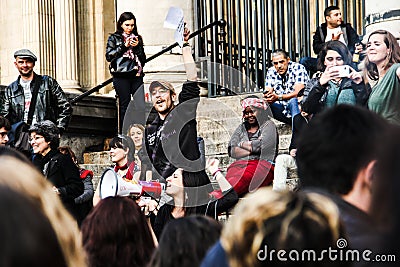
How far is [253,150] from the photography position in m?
10.0

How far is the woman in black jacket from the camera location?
9.42 m

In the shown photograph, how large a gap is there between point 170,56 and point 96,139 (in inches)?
63.1

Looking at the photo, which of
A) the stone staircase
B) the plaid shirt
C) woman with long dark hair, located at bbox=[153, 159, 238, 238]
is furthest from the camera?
the stone staircase

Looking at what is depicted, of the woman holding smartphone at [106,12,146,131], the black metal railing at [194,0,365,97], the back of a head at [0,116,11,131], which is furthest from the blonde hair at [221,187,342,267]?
the black metal railing at [194,0,365,97]

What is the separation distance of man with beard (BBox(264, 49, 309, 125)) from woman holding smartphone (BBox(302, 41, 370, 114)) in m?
1.31

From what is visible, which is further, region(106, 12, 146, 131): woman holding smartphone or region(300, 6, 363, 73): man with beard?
A: region(106, 12, 146, 131): woman holding smartphone

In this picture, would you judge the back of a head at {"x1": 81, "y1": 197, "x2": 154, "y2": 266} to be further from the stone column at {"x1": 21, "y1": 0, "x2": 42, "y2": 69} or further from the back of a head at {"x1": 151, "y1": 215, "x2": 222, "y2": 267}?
the stone column at {"x1": 21, "y1": 0, "x2": 42, "y2": 69}

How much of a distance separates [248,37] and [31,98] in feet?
14.7

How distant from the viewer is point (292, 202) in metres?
2.84

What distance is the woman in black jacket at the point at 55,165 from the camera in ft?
30.9

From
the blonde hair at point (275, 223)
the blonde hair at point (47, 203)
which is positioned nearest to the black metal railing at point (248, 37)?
the blonde hair at point (275, 223)

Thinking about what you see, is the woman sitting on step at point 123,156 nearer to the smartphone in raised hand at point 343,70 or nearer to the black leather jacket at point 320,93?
the black leather jacket at point 320,93

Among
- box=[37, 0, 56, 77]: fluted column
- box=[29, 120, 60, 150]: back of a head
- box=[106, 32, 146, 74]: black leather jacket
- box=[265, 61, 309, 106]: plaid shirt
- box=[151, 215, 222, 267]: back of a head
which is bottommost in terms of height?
box=[151, 215, 222, 267]: back of a head

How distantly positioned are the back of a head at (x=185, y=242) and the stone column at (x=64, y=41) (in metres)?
13.2
